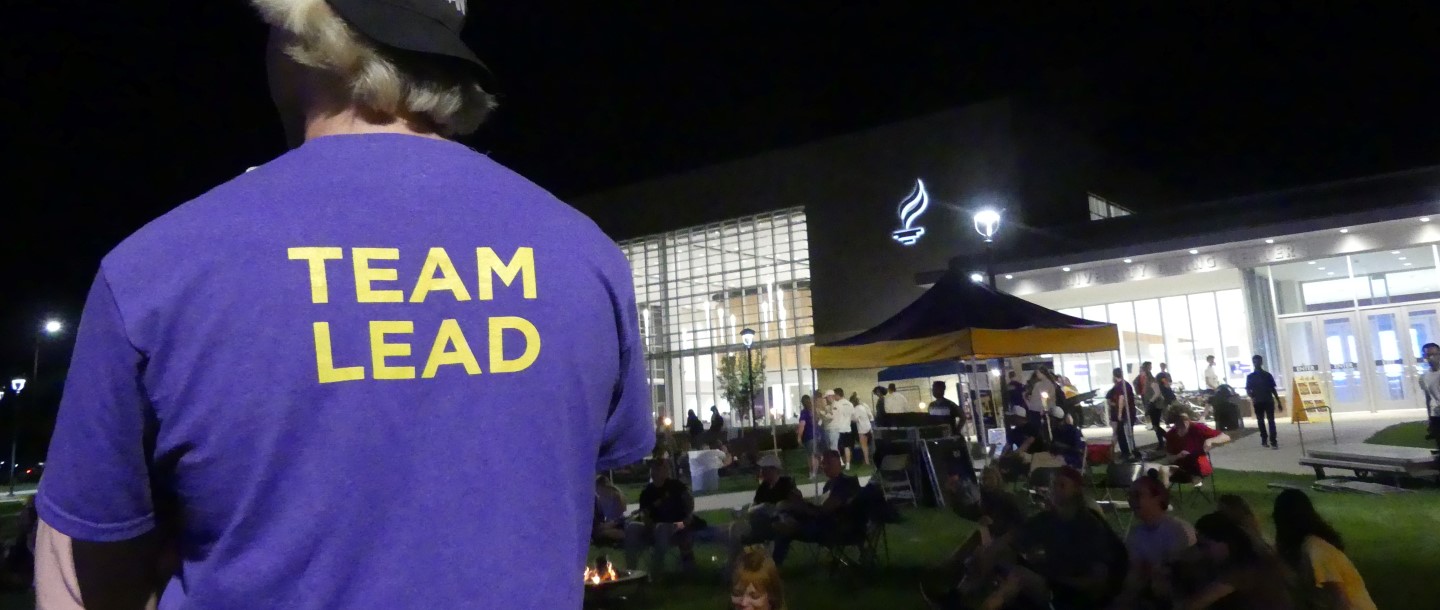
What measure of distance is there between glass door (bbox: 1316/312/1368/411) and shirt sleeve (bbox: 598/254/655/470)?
23802 mm

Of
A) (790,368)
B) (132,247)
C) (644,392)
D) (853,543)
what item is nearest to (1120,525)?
(853,543)

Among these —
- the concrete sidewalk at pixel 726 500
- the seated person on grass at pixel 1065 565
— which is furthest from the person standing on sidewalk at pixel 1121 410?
the seated person on grass at pixel 1065 565

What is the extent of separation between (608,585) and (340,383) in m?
6.65

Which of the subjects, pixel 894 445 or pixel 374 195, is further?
pixel 894 445

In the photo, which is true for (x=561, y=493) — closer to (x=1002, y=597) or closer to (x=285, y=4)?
(x=285, y=4)

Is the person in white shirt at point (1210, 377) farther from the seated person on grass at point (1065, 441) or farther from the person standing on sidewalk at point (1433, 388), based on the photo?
the person standing on sidewalk at point (1433, 388)

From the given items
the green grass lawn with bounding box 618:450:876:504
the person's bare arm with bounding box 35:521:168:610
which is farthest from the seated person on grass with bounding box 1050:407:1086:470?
the person's bare arm with bounding box 35:521:168:610

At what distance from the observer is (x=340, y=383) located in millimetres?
848

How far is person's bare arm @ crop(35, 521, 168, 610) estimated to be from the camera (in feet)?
2.74

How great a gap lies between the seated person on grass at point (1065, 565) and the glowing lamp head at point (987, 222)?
1972 centimetres

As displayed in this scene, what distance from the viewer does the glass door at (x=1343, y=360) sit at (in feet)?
65.9

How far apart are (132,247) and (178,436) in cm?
18

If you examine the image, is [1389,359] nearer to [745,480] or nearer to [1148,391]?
[1148,391]

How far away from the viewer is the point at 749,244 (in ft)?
106
